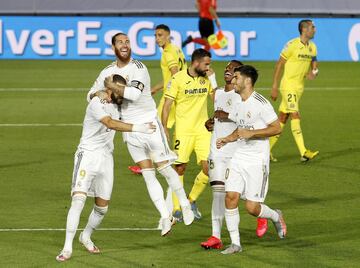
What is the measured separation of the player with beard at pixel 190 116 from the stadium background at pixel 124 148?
0.88 meters

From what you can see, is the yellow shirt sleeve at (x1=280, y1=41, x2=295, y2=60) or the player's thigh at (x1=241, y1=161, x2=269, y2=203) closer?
the player's thigh at (x1=241, y1=161, x2=269, y2=203)

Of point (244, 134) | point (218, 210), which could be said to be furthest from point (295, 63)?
point (244, 134)

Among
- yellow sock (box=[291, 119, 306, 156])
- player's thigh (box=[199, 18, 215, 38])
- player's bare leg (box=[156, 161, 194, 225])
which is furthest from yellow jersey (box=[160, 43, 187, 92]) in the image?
player's thigh (box=[199, 18, 215, 38])

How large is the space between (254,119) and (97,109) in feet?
6.07

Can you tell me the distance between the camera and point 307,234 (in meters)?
16.0

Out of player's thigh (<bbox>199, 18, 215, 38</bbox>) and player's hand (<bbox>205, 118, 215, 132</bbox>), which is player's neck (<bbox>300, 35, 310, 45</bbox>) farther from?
player's thigh (<bbox>199, 18, 215, 38</bbox>)

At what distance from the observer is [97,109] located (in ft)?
47.2

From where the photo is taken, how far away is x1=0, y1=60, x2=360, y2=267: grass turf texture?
48.1 feet

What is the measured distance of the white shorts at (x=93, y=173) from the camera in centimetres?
1451

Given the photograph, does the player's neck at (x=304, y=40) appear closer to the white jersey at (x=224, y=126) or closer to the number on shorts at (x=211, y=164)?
the white jersey at (x=224, y=126)

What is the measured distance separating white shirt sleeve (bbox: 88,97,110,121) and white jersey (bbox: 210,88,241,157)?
1.79 meters

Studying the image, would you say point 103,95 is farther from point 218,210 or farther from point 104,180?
point 218,210

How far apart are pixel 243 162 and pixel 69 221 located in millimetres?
2162

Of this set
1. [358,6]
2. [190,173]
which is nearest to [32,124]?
[190,173]
